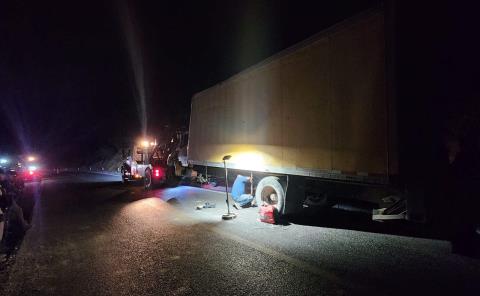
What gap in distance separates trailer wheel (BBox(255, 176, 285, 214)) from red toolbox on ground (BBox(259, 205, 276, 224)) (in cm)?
28

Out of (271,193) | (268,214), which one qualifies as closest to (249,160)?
(271,193)

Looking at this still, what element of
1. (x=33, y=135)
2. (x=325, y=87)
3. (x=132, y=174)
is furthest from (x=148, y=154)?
(x=33, y=135)

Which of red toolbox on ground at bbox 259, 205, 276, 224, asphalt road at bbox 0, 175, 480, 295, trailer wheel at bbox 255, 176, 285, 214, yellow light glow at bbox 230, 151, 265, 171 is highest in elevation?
yellow light glow at bbox 230, 151, 265, 171

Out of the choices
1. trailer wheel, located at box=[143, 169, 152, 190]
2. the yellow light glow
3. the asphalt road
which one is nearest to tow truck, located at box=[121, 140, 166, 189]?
trailer wheel, located at box=[143, 169, 152, 190]

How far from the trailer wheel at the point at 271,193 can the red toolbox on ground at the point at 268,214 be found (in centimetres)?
28

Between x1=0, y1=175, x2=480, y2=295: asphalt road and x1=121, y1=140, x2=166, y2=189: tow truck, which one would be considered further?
x1=121, y1=140, x2=166, y2=189: tow truck

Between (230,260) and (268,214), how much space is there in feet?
9.00

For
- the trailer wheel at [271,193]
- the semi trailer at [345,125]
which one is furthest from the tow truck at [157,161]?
the semi trailer at [345,125]

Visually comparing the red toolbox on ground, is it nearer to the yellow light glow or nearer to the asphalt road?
the asphalt road

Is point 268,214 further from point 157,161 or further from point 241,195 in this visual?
point 157,161

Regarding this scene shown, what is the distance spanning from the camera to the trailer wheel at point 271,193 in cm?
802

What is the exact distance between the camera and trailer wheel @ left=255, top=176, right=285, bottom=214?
8016 mm

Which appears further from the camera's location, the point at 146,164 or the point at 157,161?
the point at 146,164

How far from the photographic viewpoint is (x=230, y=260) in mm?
5129
